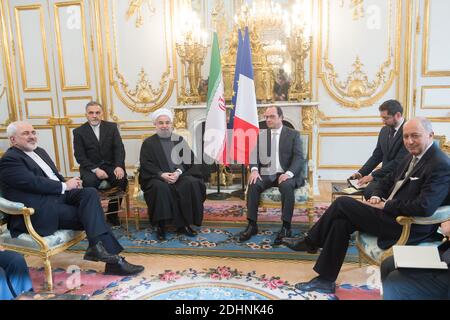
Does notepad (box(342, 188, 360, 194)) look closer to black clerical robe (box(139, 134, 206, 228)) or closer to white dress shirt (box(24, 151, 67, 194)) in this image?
Answer: black clerical robe (box(139, 134, 206, 228))

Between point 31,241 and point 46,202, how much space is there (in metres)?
0.31

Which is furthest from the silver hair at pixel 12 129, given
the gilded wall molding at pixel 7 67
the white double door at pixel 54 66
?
the gilded wall molding at pixel 7 67

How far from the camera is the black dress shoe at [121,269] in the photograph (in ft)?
9.20

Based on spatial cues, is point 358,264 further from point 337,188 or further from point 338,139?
point 338,139

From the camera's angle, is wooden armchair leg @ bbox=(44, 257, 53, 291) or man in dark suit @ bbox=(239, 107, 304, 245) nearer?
wooden armchair leg @ bbox=(44, 257, 53, 291)

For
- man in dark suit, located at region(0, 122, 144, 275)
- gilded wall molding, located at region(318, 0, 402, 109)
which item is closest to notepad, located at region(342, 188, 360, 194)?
man in dark suit, located at region(0, 122, 144, 275)

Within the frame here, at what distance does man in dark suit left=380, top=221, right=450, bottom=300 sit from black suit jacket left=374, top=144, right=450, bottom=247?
1.14ft

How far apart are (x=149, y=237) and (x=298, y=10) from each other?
11.7 feet

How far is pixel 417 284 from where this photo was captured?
1815 millimetres

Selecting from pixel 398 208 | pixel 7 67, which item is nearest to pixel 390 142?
pixel 398 208

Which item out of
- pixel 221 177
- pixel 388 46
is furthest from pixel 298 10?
pixel 221 177

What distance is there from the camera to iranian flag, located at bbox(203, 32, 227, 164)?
4.44 m

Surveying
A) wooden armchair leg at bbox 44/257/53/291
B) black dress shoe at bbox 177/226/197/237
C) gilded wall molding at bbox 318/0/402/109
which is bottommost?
black dress shoe at bbox 177/226/197/237

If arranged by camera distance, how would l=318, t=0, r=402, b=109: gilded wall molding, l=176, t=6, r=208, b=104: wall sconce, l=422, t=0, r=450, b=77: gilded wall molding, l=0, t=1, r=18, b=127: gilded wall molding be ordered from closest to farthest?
l=422, t=0, r=450, b=77: gilded wall molding → l=176, t=6, r=208, b=104: wall sconce → l=318, t=0, r=402, b=109: gilded wall molding → l=0, t=1, r=18, b=127: gilded wall molding
